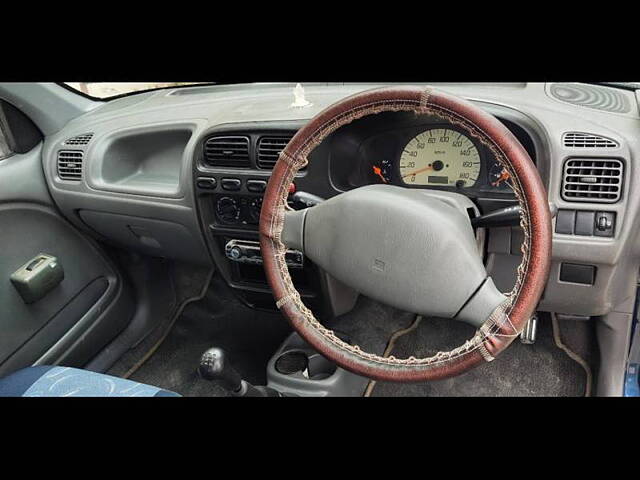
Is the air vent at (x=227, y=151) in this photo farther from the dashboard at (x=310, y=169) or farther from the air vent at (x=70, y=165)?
the air vent at (x=70, y=165)

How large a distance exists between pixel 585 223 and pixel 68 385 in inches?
52.7

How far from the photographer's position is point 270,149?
1537 mm

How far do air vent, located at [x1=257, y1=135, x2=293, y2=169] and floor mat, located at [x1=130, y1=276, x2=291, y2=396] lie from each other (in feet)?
2.84

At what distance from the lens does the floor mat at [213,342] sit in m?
2.14

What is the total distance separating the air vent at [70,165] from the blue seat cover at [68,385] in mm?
810

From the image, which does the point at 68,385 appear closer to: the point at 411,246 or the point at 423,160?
the point at 411,246

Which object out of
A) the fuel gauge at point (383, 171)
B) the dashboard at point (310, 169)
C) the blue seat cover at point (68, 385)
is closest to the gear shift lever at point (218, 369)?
the blue seat cover at point (68, 385)

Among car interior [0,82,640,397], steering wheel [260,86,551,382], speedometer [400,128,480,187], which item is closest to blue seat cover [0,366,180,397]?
car interior [0,82,640,397]

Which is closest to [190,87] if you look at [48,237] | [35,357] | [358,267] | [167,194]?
[167,194]

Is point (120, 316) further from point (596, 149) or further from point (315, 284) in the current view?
point (596, 149)

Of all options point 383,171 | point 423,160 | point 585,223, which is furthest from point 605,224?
point 383,171

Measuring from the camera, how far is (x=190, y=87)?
7.10 feet

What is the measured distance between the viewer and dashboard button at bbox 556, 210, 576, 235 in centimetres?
129

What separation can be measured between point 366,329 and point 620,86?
123 centimetres
